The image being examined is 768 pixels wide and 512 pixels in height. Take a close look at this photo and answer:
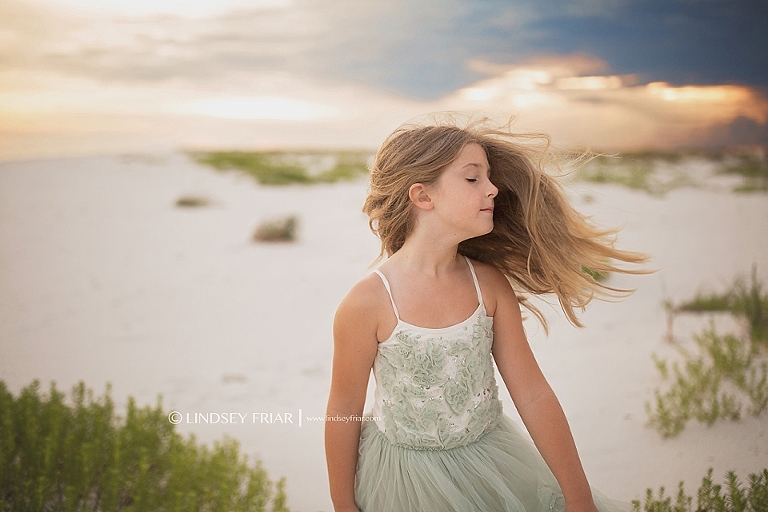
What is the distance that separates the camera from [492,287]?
1619 millimetres

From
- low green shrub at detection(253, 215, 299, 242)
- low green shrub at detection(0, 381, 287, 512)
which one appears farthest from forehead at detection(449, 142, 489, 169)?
Answer: low green shrub at detection(253, 215, 299, 242)

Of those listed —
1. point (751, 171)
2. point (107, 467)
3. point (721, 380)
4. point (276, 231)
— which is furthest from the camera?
point (751, 171)

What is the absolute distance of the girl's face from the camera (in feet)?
4.86

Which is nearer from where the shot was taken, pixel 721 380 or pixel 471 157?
pixel 471 157

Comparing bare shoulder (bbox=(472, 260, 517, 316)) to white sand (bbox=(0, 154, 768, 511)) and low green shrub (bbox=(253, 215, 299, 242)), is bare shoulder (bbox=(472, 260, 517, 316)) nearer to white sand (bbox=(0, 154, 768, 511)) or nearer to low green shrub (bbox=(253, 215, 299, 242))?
white sand (bbox=(0, 154, 768, 511))

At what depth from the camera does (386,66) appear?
7363mm

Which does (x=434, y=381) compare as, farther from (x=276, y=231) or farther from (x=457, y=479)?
(x=276, y=231)

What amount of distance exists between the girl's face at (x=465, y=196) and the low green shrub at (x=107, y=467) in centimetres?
110

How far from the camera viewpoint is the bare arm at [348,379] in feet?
4.85

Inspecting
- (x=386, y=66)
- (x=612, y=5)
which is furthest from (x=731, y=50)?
(x=386, y=66)

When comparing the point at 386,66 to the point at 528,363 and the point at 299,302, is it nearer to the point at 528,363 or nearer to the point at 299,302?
the point at 299,302

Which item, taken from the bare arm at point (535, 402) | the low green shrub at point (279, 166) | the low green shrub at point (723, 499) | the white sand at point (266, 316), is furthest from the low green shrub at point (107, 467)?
the low green shrub at point (279, 166)

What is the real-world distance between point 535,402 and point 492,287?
32cm

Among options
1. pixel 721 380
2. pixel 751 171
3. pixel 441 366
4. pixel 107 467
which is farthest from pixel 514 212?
pixel 751 171
